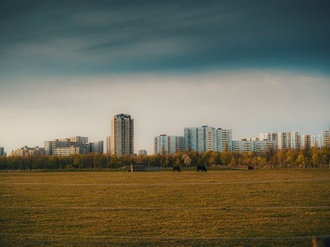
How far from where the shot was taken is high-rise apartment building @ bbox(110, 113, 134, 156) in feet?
479

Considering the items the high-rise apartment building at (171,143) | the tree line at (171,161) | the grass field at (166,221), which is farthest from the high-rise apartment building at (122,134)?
the grass field at (166,221)

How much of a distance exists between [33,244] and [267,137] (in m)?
171

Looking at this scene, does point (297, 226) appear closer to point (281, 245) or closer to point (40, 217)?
point (281, 245)

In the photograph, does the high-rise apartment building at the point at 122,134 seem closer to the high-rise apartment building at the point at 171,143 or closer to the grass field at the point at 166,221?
the high-rise apartment building at the point at 171,143

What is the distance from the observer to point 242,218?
481 inches

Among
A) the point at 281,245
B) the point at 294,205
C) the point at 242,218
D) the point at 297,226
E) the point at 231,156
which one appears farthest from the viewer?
the point at 231,156

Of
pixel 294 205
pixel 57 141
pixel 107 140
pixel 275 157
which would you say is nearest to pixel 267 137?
pixel 107 140

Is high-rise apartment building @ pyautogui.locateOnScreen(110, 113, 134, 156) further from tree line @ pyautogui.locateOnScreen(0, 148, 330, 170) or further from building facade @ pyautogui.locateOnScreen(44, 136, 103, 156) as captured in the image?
building facade @ pyautogui.locateOnScreen(44, 136, 103, 156)

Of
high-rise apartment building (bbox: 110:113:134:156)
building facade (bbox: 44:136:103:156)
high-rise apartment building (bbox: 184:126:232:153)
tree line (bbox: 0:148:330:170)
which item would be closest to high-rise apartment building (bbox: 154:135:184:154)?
high-rise apartment building (bbox: 184:126:232:153)

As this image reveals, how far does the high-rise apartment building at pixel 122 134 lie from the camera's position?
146m

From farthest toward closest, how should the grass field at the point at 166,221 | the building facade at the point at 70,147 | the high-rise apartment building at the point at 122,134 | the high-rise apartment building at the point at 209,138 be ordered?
1. the building facade at the point at 70,147
2. the high-rise apartment building at the point at 209,138
3. the high-rise apartment building at the point at 122,134
4. the grass field at the point at 166,221

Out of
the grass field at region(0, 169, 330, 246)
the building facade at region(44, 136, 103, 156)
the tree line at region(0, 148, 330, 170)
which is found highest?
the building facade at region(44, 136, 103, 156)

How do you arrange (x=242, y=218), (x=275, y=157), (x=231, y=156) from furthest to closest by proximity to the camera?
1. (x=231, y=156)
2. (x=275, y=157)
3. (x=242, y=218)

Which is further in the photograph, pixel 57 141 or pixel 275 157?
pixel 57 141
